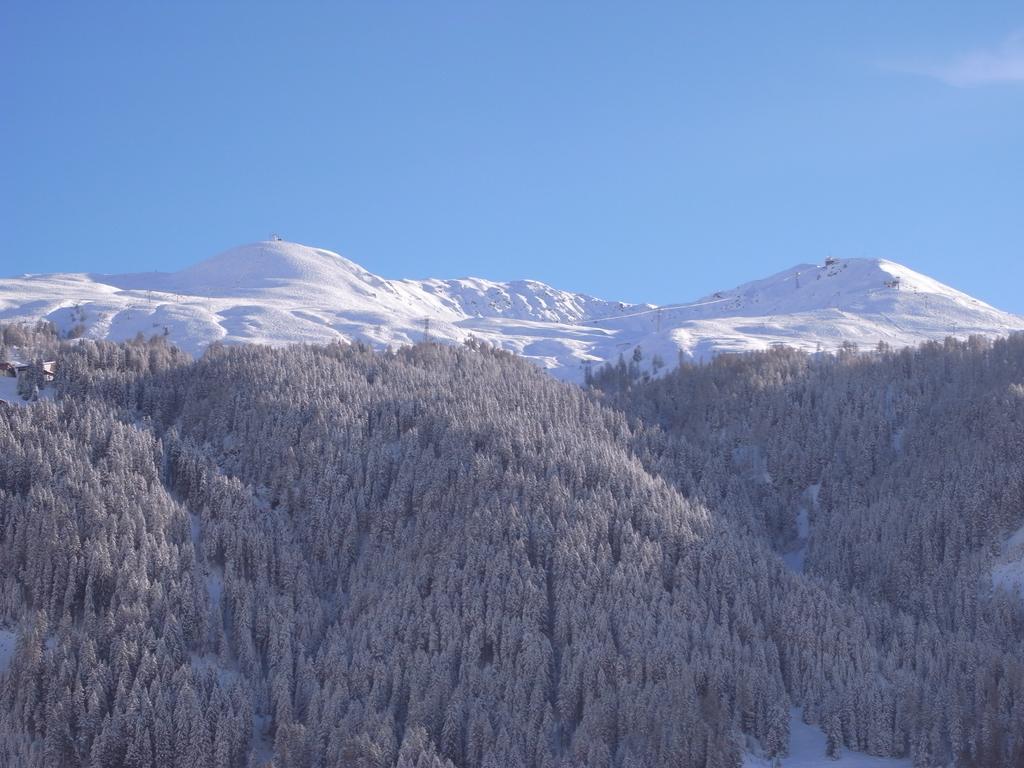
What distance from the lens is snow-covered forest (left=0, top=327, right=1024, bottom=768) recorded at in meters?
120

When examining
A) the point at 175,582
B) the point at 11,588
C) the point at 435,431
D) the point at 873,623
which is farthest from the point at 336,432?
the point at 873,623

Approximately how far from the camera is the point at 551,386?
19975 cm

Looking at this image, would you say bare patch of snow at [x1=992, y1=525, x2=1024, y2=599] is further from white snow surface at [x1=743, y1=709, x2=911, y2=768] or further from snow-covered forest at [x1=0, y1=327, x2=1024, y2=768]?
white snow surface at [x1=743, y1=709, x2=911, y2=768]

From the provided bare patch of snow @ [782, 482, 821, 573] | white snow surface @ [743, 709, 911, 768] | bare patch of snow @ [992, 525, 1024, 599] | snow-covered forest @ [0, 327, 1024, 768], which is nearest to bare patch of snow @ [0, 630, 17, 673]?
snow-covered forest @ [0, 327, 1024, 768]

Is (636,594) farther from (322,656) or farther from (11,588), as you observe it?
(11,588)

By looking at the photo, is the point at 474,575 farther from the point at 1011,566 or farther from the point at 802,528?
the point at 1011,566

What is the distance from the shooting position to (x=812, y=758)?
120 m

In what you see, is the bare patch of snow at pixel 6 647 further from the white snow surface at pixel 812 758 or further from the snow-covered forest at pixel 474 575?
the white snow surface at pixel 812 758

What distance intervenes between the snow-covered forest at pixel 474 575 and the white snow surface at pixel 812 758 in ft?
4.14

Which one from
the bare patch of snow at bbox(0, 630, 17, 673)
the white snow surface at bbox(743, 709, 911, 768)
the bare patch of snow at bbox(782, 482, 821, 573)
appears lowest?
the white snow surface at bbox(743, 709, 911, 768)

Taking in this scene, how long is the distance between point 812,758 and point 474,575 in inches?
1674

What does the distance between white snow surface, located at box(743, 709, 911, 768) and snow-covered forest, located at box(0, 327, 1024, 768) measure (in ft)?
4.14

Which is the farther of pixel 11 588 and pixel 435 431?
pixel 435 431

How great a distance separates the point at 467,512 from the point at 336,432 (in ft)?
86.4
